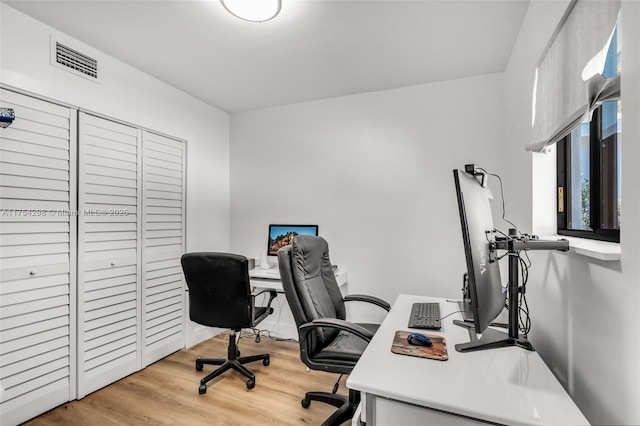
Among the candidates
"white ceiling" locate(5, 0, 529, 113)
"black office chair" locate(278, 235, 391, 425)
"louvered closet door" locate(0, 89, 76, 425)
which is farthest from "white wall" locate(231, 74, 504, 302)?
"louvered closet door" locate(0, 89, 76, 425)

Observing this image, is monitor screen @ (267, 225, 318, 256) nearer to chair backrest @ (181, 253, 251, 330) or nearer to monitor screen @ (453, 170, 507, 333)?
chair backrest @ (181, 253, 251, 330)

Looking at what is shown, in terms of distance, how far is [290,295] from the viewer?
1717mm

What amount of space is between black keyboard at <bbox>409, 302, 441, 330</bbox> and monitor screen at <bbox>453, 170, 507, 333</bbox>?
0.32m

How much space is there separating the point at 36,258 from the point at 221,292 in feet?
3.83

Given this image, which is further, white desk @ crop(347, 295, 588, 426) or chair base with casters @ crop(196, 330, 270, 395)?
chair base with casters @ crop(196, 330, 270, 395)

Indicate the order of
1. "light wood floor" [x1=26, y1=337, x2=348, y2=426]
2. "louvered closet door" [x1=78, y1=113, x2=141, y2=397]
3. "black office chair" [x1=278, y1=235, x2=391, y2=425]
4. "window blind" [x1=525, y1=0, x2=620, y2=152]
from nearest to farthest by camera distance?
"window blind" [x1=525, y1=0, x2=620, y2=152]
"black office chair" [x1=278, y1=235, x2=391, y2=425]
"light wood floor" [x1=26, y1=337, x2=348, y2=426]
"louvered closet door" [x1=78, y1=113, x2=141, y2=397]

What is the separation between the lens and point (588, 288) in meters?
1.05

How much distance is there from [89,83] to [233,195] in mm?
1719

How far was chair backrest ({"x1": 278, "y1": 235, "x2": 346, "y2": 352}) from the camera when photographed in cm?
171

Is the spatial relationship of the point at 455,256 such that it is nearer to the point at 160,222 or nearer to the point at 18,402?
the point at 160,222

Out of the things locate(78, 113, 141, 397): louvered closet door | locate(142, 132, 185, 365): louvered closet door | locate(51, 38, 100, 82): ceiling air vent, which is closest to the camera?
locate(51, 38, 100, 82): ceiling air vent

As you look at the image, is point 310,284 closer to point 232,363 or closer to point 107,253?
point 232,363

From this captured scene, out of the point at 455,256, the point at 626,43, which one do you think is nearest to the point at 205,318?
the point at 455,256

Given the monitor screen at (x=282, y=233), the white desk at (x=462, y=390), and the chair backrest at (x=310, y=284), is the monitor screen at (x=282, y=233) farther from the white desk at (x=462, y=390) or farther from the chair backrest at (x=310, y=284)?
the white desk at (x=462, y=390)
